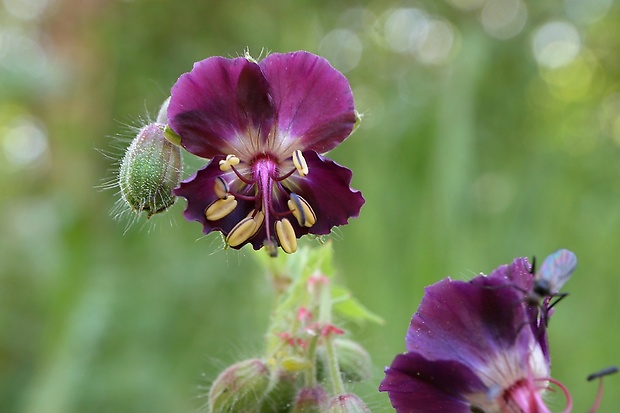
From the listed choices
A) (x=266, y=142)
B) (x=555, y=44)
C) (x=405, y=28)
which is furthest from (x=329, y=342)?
(x=555, y=44)

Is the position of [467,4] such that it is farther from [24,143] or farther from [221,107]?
[221,107]

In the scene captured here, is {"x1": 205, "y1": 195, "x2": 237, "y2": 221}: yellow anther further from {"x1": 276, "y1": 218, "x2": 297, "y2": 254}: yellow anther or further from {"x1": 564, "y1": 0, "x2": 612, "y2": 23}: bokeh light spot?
{"x1": 564, "y1": 0, "x2": 612, "y2": 23}: bokeh light spot

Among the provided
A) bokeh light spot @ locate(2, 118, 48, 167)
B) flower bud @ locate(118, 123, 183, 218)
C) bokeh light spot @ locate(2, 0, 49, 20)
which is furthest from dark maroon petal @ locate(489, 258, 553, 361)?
bokeh light spot @ locate(2, 0, 49, 20)

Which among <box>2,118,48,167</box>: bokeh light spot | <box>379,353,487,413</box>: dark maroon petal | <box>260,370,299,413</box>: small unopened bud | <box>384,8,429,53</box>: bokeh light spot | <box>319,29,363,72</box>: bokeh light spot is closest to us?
<box>379,353,487,413</box>: dark maroon petal

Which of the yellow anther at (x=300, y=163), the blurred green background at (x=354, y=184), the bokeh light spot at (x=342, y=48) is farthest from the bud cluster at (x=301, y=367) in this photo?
the bokeh light spot at (x=342, y=48)

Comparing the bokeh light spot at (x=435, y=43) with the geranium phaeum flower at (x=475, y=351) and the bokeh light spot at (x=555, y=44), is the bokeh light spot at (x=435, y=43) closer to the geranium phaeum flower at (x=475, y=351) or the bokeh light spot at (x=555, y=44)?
the bokeh light spot at (x=555, y=44)
